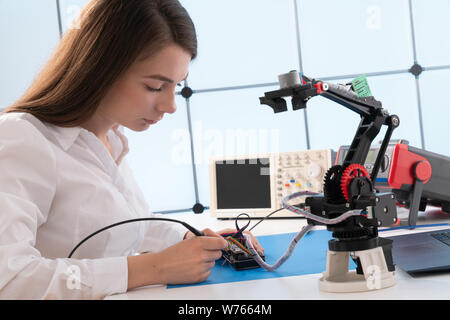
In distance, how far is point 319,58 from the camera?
8.51ft

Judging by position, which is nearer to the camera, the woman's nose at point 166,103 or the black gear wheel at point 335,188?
the black gear wheel at point 335,188

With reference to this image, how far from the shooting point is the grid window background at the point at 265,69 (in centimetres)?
249

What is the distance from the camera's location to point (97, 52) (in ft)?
2.90

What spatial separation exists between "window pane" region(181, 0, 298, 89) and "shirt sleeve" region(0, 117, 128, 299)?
6.35 feet

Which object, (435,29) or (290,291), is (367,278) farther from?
(435,29)

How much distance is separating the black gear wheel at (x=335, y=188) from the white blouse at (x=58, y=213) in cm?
41

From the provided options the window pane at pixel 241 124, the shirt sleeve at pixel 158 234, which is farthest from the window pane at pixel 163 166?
the shirt sleeve at pixel 158 234

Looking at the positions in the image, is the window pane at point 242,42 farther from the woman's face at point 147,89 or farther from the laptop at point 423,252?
the laptop at point 423,252

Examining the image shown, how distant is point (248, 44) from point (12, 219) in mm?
2244

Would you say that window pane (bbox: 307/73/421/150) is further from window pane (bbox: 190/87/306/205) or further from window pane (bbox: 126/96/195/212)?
window pane (bbox: 126/96/195/212)

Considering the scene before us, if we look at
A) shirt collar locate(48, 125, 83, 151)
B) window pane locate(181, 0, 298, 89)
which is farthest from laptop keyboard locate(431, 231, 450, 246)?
window pane locate(181, 0, 298, 89)

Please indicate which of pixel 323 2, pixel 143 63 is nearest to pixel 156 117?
pixel 143 63

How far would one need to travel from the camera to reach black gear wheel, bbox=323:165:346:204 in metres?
0.65
